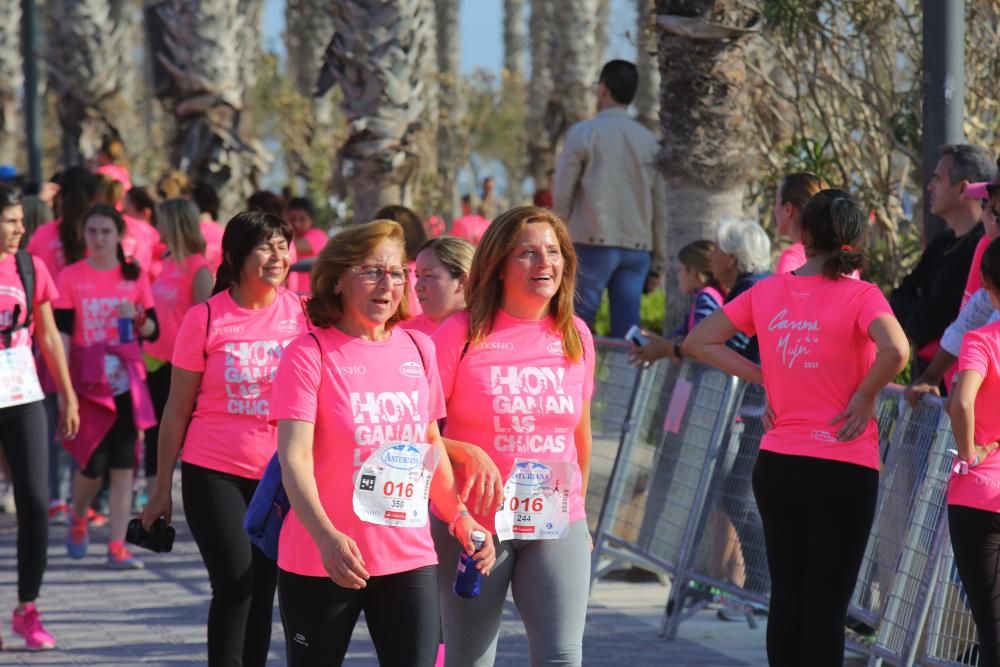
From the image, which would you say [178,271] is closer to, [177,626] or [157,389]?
[157,389]

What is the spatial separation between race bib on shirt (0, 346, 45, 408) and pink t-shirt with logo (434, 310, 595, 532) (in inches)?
120

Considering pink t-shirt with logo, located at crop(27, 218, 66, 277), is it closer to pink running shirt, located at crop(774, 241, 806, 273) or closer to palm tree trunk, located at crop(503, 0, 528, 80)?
pink running shirt, located at crop(774, 241, 806, 273)

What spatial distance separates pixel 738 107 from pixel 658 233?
184 centimetres

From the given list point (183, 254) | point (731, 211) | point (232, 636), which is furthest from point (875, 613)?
point (183, 254)

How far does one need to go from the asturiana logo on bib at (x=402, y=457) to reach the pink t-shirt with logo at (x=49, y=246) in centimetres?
652

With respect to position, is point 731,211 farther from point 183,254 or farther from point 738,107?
point 183,254

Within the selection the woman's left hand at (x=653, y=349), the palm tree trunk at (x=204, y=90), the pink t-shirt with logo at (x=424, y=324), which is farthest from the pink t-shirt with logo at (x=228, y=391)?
the palm tree trunk at (x=204, y=90)

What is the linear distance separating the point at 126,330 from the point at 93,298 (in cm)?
30

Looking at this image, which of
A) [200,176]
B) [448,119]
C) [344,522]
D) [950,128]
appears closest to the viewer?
[344,522]

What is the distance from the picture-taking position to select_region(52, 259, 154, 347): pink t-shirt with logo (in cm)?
979

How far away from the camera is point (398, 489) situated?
4730mm

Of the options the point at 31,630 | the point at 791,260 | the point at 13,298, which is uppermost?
the point at 791,260

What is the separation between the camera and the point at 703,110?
31.5ft

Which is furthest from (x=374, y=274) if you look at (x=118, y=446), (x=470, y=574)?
(x=118, y=446)
